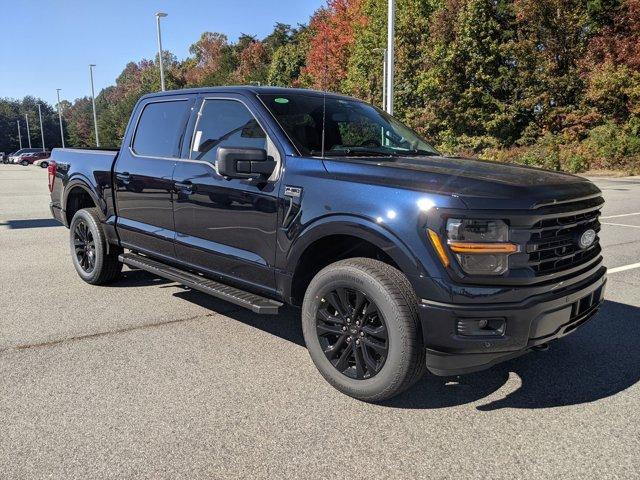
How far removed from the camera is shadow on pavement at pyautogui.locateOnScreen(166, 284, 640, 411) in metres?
3.32

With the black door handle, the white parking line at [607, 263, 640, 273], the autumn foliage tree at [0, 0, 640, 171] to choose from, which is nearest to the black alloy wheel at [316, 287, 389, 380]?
the black door handle

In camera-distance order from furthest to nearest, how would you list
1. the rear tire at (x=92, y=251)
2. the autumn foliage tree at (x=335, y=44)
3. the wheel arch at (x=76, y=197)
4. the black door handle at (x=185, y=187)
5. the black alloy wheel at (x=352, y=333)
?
the autumn foliage tree at (x=335, y=44) → the wheel arch at (x=76, y=197) → the rear tire at (x=92, y=251) → the black door handle at (x=185, y=187) → the black alloy wheel at (x=352, y=333)

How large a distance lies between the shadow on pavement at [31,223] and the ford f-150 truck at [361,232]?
634cm

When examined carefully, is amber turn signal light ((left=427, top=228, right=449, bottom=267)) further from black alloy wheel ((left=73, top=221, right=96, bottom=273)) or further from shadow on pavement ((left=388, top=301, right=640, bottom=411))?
black alloy wheel ((left=73, top=221, right=96, bottom=273))

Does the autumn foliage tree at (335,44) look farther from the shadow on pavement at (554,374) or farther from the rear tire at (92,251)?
the shadow on pavement at (554,374)

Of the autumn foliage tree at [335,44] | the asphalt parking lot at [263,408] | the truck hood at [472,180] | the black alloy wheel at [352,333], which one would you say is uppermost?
the autumn foliage tree at [335,44]

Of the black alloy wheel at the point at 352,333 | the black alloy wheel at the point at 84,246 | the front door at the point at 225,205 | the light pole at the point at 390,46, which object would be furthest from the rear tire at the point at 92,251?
the light pole at the point at 390,46

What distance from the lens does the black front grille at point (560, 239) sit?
2.92m

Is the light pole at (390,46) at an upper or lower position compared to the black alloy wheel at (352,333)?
upper

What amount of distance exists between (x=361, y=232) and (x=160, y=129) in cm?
260

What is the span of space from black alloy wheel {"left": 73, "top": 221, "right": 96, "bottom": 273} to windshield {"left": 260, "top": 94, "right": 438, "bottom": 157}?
2.86 meters

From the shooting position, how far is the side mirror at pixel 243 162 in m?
3.47

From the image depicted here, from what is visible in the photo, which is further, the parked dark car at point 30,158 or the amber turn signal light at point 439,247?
the parked dark car at point 30,158

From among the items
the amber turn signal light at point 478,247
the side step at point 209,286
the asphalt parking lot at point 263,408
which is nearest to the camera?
the asphalt parking lot at point 263,408
